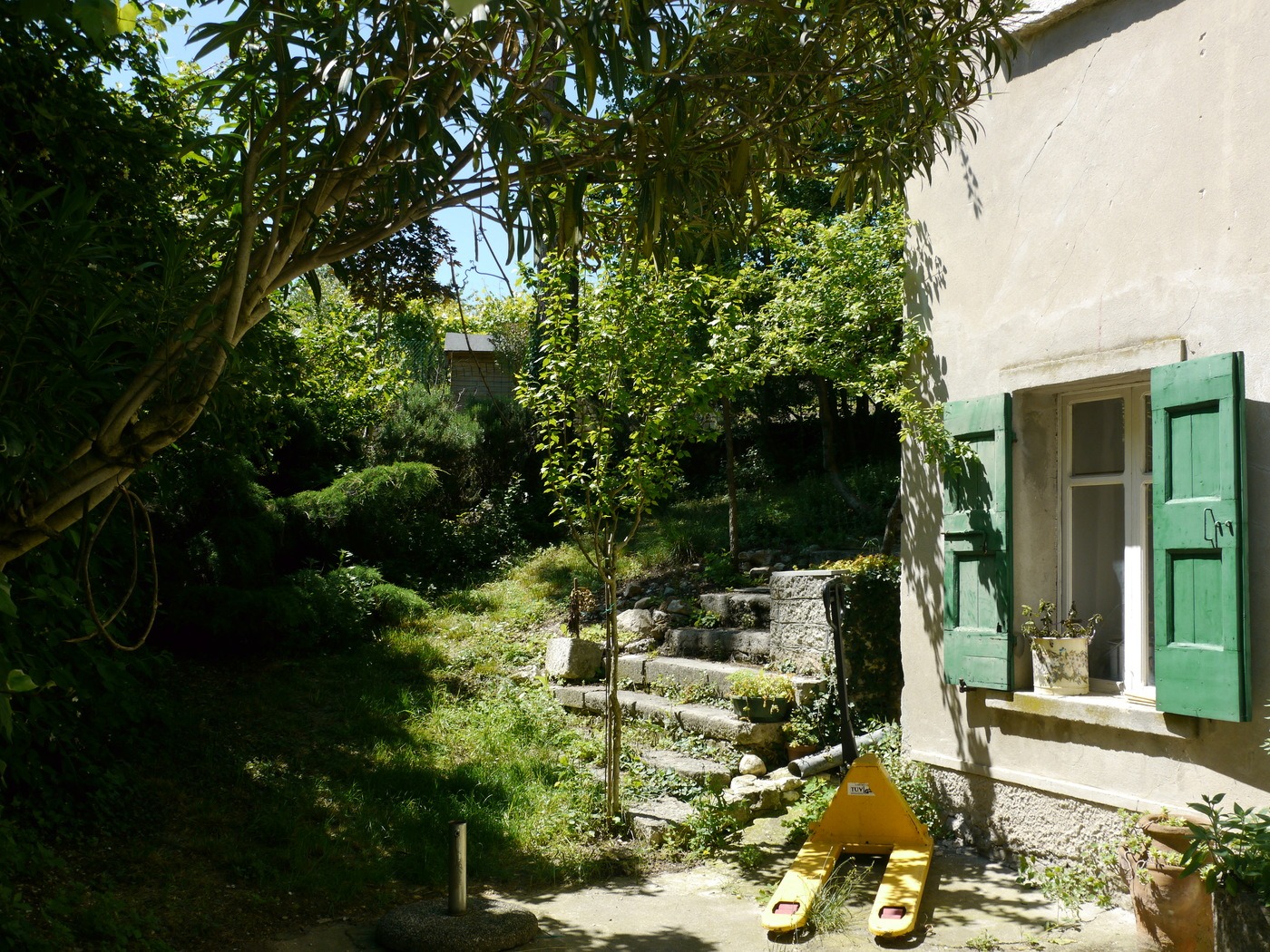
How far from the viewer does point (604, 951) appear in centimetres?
482

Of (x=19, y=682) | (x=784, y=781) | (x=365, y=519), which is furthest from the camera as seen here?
(x=365, y=519)

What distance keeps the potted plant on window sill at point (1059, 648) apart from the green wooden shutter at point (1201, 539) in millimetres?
605

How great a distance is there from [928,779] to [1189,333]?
2.98m

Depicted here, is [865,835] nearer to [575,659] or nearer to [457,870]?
[457,870]

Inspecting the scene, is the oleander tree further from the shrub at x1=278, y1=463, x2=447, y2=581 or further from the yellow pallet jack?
the shrub at x1=278, y1=463, x2=447, y2=581

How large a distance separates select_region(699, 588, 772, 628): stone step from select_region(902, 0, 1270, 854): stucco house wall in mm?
2867

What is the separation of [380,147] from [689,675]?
5947 mm

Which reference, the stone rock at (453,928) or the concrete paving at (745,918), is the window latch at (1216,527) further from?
the stone rock at (453,928)

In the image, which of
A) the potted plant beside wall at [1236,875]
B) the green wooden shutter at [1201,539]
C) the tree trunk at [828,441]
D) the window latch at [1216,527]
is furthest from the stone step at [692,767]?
the tree trunk at [828,441]

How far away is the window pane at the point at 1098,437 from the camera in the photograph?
5383 mm

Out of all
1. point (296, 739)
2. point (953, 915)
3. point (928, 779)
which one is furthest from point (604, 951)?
point (296, 739)

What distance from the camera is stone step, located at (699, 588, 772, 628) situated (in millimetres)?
9136

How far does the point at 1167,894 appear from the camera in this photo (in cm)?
414

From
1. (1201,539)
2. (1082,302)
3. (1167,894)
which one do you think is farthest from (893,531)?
(1167,894)
